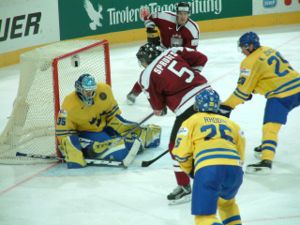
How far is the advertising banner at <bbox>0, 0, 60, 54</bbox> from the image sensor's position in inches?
386

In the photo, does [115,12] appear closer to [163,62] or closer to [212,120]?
[163,62]

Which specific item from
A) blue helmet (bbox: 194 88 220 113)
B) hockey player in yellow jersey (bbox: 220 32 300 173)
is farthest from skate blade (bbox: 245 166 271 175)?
blue helmet (bbox: 194 88 220 113)

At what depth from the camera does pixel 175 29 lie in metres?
7.45

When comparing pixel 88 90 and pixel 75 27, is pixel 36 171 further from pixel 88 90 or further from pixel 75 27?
pixel 75 27

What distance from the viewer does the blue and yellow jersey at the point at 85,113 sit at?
598 cm

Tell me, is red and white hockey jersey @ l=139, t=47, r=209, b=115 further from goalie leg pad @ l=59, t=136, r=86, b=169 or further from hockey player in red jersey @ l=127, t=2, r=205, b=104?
hockey player in red jersey @ l=127, t=2, r=205, b=104

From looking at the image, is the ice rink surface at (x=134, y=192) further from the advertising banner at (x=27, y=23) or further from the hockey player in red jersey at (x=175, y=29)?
the advertising banner at (x=27, y=23)

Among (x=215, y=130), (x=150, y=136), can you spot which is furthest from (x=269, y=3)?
(x=215, y=130)

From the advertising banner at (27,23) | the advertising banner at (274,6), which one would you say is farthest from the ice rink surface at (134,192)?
the advertising banner at (274,6)

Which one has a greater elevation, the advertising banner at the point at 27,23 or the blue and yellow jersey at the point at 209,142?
the blue and yellow jersey at the point at 209,142

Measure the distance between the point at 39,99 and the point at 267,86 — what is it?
73.9 inches

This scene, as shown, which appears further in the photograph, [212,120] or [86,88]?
[86,88]

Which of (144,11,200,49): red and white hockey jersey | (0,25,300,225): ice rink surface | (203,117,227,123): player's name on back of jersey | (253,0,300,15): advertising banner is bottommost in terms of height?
(253,0,300,15): advertising banner

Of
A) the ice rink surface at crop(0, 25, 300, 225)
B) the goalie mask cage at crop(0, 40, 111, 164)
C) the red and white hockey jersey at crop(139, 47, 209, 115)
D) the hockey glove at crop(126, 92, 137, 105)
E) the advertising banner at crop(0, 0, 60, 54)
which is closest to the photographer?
the ice rink surface at crop(0, 25, 300, 225)
